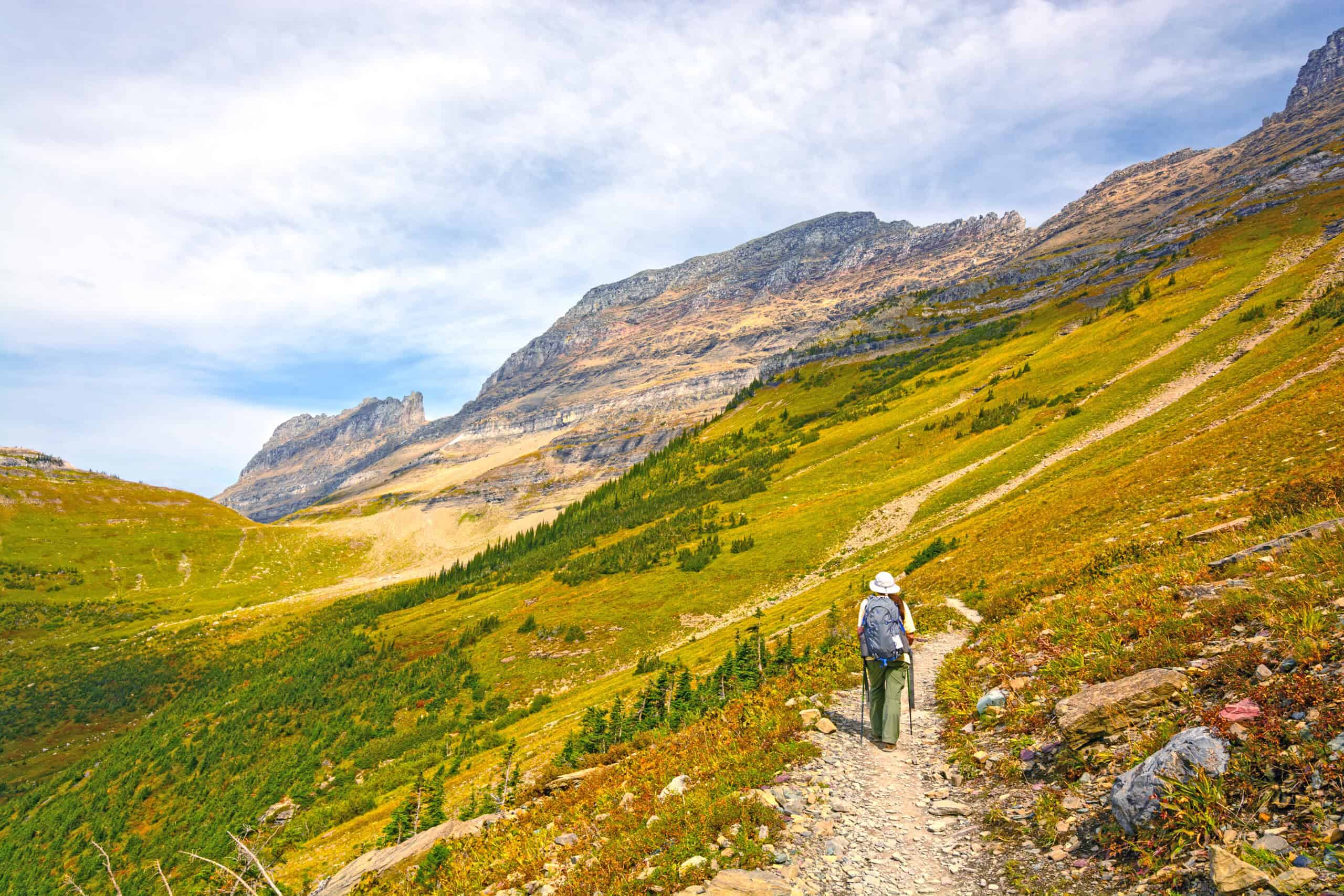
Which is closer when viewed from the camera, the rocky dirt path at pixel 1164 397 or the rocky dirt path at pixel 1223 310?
the rocky dirt path at pixel 1164 397

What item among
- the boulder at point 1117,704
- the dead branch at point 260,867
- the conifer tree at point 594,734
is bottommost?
the conifer tree at point 594,734

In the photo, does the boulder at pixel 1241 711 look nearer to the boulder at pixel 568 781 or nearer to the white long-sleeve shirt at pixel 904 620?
the white long-sleeve shirt at pixel 904 620

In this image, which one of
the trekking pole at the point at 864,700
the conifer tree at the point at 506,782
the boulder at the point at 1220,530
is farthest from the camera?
the conifer tree at the point at 506,782

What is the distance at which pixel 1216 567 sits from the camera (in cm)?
1200

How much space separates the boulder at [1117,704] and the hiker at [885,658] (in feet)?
11.0

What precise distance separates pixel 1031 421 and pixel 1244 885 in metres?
72.2

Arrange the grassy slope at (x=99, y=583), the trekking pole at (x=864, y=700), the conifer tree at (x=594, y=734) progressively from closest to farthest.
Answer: the trekking pole at (x=864, y=700), the conifer tree at (x=594, y=734), the grassy slope at (x=99, y=583)

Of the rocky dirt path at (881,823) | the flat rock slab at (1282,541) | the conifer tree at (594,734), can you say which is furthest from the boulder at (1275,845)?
the conifer tree at (594,734)

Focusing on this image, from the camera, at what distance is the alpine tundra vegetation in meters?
7.28

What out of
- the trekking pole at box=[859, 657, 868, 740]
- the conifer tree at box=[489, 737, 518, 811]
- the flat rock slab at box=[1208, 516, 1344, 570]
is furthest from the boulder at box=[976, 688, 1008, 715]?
the conifer tree at box=[489, 737, 518, 811]

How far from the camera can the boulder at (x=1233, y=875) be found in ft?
15.7

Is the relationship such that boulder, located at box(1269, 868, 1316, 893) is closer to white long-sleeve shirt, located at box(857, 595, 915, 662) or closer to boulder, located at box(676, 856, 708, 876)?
boulder, located at box(676, 856, 708, 876)

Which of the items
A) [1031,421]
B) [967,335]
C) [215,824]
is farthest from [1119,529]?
[967,335]

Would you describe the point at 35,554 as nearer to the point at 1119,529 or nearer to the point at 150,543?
the point at 150,543
